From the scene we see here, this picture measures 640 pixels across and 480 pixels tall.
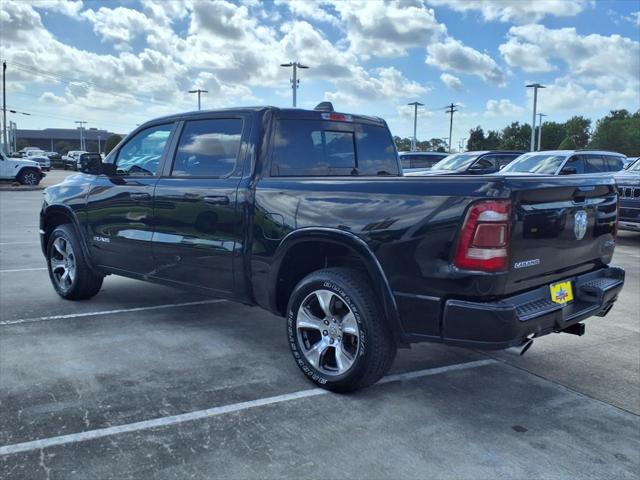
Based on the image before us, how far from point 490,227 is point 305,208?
4.19ft

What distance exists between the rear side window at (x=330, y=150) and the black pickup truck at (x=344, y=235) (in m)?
0.01

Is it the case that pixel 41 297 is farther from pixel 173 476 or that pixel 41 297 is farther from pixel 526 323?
pixel 526 323

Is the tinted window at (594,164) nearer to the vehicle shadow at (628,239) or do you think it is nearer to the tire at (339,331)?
the vehicle shadow at (628,239)

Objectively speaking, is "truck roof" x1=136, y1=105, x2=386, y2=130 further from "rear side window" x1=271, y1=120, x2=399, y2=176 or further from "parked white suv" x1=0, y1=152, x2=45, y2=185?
"parked white suv" x1=0, y1=152, x2=45, y2=185

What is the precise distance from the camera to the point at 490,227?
10.3 feet

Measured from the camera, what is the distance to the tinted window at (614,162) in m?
15.1

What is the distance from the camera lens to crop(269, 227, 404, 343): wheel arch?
3.55m

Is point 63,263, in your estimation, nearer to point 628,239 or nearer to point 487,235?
point 487,235

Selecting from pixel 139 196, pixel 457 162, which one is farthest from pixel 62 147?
pixel 139 196

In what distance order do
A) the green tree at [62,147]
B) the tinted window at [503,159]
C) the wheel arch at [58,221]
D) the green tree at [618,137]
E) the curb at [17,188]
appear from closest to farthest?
the wheel arch at [58,221] → the tinted window at [503,159] → the curb at [17,188] → the green tree at [618,137] → the green tree at [62,147]

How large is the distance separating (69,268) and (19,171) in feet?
77.3

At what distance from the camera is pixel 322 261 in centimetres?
423

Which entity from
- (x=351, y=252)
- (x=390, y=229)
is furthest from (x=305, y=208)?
(x=390, y=229)

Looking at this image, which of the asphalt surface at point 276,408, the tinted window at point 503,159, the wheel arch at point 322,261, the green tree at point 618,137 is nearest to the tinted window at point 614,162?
the tinted window at point 503,159
